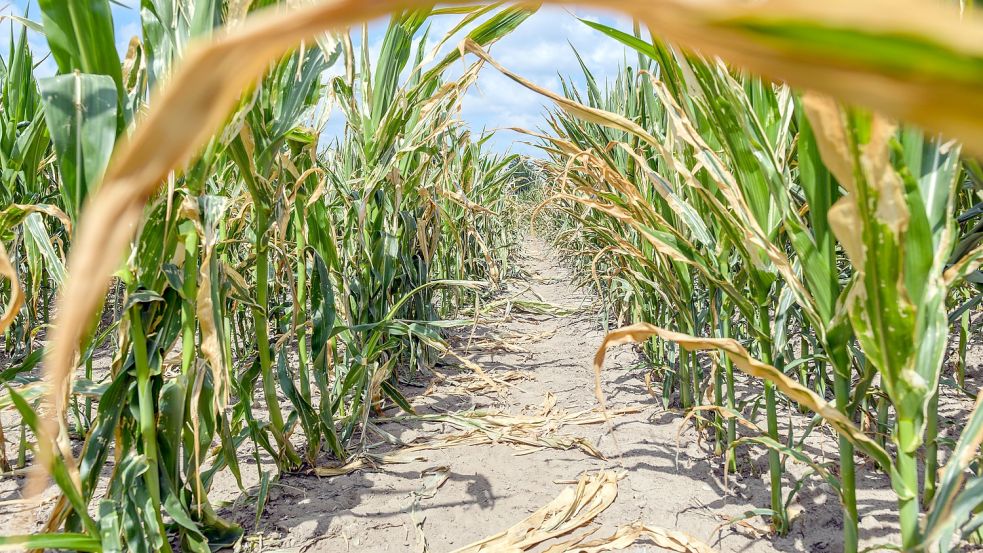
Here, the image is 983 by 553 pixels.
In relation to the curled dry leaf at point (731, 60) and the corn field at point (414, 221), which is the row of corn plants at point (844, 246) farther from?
the curled dry leaf at point (731, 60)

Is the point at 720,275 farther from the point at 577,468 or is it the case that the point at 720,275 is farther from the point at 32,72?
the point at 32,72

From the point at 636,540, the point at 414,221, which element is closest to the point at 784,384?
the point at 636,540

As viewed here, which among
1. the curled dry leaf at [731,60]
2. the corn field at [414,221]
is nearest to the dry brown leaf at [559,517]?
the corn field at [414,221]

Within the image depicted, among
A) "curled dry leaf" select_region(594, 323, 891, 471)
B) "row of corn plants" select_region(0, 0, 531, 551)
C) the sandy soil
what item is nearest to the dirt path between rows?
the sandy soil

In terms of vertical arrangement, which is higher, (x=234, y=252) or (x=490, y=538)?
(x=234, y=252)

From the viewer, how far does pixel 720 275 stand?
1.14 m

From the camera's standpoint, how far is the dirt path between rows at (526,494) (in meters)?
1.22

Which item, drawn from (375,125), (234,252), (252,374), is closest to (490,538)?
(252,374)

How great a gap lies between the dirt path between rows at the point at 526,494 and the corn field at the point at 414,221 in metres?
0.06

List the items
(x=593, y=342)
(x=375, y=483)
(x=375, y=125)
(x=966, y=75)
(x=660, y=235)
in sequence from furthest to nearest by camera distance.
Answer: (x=593, y=342)
(x=375, y=125)
(x=375, y=483)
(x=660, y=235)
(x=966, y=75)

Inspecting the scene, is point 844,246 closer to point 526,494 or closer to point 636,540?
point 636,540

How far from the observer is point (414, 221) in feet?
6.76

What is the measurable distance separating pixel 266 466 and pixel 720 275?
1.33 m

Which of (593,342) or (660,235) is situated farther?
(593,342)
